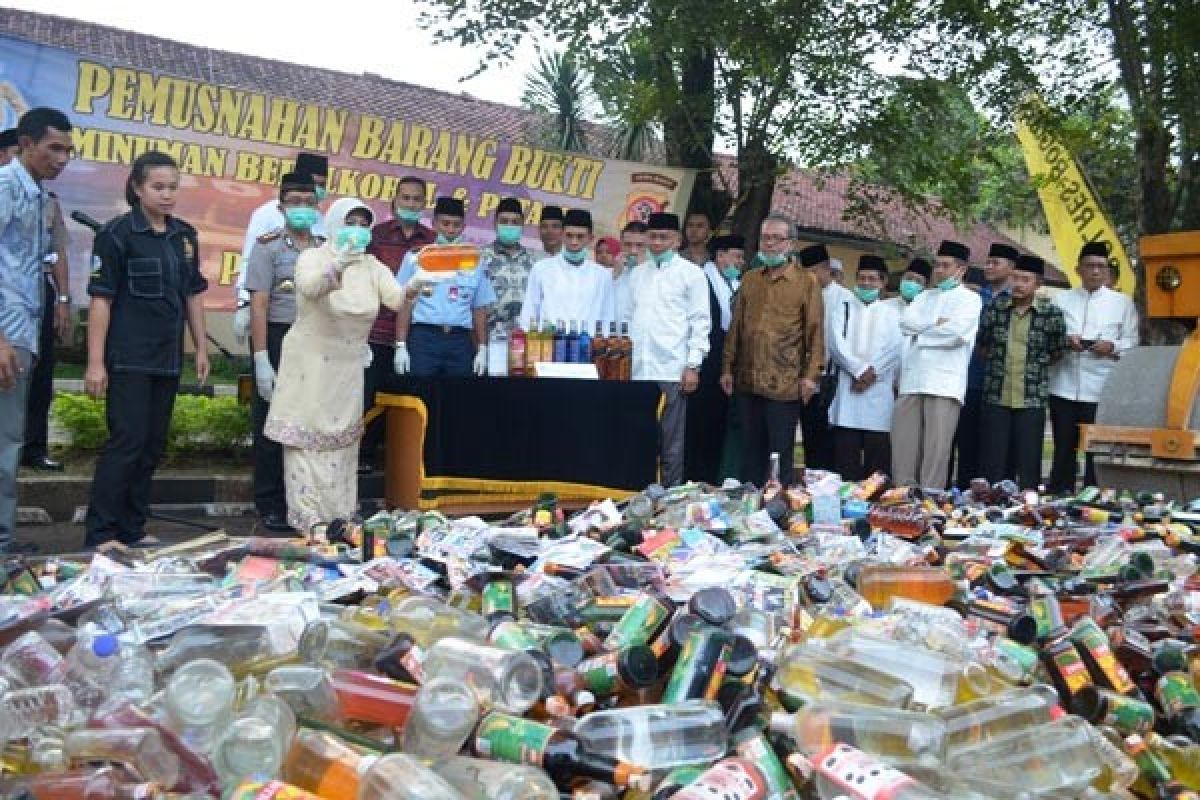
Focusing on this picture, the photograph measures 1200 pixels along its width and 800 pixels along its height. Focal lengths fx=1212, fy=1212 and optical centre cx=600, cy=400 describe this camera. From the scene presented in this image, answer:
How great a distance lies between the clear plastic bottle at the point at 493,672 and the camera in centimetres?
233

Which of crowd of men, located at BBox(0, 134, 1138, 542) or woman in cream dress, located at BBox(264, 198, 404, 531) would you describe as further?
crowd of men, located at BBox(0, 134, 1138, 542)

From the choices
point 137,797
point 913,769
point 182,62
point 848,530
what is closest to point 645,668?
point 913,769

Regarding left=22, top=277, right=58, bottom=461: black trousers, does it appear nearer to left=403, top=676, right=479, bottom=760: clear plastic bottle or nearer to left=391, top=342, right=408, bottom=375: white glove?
left=391, top=342, right=408, bottom=375: white glove

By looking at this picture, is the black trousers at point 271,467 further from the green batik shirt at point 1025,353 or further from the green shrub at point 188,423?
the green batik shirt at point 1025,353

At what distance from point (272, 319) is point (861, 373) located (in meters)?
3.87

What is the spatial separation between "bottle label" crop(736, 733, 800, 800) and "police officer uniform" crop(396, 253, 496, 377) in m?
5.52

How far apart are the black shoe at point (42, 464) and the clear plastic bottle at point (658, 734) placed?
20.2 feet

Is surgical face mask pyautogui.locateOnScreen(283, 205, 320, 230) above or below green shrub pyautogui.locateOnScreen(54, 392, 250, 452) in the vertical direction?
above

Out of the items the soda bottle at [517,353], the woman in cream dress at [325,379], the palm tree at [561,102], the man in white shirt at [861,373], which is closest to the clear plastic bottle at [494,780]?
the woman in cream dress at [325,379]

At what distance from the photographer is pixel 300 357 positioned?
19.6ft

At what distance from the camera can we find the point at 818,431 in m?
8.75

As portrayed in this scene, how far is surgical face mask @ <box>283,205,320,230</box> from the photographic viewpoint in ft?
20.8

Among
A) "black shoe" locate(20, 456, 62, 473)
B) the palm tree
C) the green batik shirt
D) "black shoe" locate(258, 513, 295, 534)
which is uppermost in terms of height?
the palm tree

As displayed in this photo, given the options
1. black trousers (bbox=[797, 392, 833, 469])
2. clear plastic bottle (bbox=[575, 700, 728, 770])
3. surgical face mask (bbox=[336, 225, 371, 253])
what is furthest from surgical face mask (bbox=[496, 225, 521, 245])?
clear plastic bottle (bbox=[575, 700, 728, 770])
